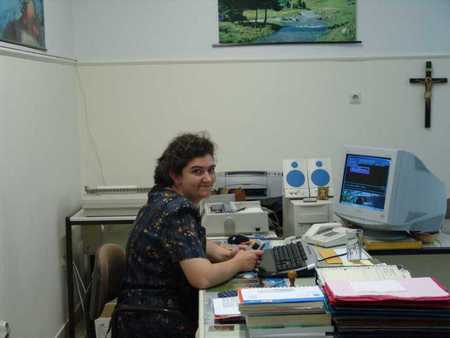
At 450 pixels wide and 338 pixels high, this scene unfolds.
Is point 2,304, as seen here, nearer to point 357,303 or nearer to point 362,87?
point 357,303

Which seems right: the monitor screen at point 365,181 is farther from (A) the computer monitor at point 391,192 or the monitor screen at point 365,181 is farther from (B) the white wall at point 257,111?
(B) the white wall at point 257,111

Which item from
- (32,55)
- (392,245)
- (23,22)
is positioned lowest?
(392,245)

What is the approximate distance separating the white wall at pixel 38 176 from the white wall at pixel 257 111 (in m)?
0.30

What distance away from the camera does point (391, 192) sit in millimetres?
2807

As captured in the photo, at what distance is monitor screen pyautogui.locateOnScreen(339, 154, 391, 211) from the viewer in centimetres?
287

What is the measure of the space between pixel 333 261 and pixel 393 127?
1.94 meters

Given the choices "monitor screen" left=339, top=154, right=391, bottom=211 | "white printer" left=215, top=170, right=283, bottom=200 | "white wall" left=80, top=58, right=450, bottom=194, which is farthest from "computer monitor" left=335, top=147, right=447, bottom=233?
"white wall" left=80, top=58, right=450, bottom=194

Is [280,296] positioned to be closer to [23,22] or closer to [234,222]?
[234,222]

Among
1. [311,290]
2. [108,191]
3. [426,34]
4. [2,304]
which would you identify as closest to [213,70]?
[108,191]

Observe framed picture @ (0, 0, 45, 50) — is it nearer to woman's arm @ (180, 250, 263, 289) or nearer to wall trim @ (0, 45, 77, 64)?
wall trim @ (0, 45, 77, 64)

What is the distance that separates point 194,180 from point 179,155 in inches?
4.5

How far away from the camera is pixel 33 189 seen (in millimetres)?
3006

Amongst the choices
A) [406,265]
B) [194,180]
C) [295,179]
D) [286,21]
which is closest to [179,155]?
[194,180]

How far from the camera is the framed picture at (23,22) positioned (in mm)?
2721
